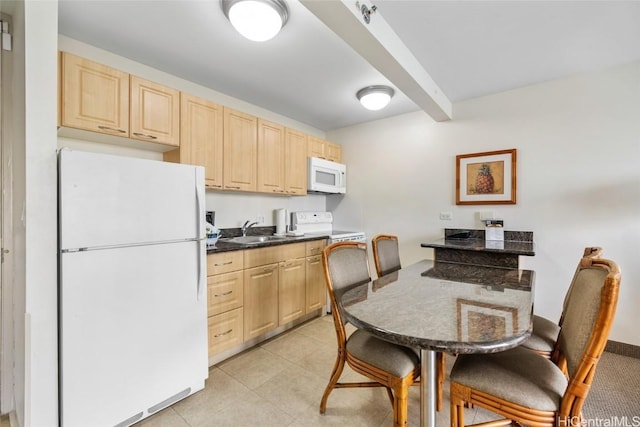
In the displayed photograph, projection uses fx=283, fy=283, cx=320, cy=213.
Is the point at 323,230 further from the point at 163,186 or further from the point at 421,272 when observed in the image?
the point at 163,186

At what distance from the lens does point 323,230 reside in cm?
388

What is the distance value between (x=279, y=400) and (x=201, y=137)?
83.7 inches

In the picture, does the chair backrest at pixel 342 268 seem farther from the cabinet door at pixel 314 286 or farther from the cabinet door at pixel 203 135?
the cabinet door at pixel 203 135

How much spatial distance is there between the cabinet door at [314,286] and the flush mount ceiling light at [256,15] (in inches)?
83.0

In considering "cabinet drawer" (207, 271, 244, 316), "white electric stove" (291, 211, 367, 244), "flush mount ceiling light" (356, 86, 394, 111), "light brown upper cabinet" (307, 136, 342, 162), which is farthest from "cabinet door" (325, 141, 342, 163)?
"cabinet drawer" (207, 271, 244, 316)

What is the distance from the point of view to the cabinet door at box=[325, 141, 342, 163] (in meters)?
3.88

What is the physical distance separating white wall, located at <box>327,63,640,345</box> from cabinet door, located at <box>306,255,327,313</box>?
1.12 m

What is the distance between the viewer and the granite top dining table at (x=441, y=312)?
939 millimetres

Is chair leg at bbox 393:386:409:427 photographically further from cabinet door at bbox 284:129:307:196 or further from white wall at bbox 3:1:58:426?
cabinet door at bbox 284:129:307:196

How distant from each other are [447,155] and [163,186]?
2.90 m

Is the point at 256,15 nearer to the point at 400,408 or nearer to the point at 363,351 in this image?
the point at 363,351

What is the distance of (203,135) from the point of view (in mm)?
2477

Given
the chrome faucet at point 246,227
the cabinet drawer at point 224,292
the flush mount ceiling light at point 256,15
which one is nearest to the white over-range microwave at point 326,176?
the chrome faucet at point 246,227

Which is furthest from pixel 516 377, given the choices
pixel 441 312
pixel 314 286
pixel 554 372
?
pixel 314 286
